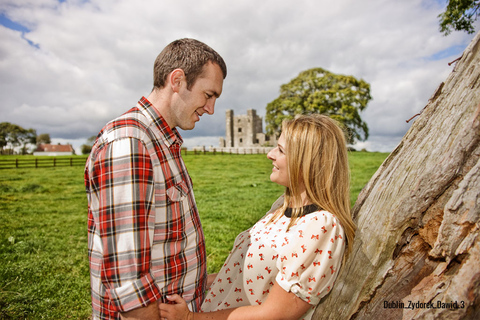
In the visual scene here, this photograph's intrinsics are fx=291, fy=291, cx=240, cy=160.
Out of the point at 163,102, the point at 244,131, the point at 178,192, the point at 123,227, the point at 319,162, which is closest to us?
the point at 123,227

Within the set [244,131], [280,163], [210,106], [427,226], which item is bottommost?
[427,226]

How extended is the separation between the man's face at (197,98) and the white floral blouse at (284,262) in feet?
3.19

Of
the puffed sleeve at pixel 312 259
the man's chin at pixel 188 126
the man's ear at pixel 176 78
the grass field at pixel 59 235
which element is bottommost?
the grass field at pixel 59 235

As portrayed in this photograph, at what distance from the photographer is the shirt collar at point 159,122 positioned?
6.14ft

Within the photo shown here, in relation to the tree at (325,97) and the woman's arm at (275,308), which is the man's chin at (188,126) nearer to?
the woman's arm at (275,308)

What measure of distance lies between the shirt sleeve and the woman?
0.30m

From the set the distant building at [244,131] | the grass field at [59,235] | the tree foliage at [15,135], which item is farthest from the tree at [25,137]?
the grass field at [59,235]

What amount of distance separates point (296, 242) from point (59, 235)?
304 inches

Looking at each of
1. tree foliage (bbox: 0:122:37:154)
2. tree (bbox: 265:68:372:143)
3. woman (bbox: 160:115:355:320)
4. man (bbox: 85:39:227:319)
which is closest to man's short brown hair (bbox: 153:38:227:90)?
man (bbox: 85:39:227:319)

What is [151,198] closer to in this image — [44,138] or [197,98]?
[197,98]

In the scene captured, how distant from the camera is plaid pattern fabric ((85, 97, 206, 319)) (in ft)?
4.85

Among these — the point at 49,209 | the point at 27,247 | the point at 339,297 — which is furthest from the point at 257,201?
the point at 339,297

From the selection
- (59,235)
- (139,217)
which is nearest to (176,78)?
(139,217)

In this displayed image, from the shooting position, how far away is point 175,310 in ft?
5.64
